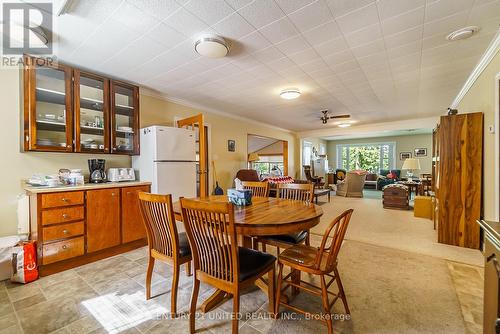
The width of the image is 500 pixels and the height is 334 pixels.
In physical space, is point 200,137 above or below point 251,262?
above

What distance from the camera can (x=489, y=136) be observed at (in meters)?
2.64

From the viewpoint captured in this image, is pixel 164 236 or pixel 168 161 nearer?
pixel 164 236

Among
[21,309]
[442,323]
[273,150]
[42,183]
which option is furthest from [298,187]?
[273,150]

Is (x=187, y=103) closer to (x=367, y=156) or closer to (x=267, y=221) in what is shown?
(x=267, y=221)

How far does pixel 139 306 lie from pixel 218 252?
986 millimetres

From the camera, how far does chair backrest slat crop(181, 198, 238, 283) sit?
4.31 feet

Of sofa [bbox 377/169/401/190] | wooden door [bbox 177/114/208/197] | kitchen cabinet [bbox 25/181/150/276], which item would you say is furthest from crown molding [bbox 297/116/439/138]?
kitchen cabinet [bbox 25/181/150/276]

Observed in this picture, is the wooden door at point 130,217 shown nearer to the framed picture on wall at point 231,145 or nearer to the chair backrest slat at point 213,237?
the chair backrest slat at point 213,237

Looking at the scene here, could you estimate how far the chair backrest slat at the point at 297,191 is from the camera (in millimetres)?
2561

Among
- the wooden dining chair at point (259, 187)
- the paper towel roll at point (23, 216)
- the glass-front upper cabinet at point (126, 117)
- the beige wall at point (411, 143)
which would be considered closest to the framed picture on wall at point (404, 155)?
the beige wall at point (411, 143)

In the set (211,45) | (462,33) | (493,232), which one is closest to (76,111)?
(211,45)

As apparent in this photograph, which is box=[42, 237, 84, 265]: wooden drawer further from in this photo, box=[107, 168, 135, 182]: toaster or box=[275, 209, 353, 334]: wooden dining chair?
box=[275, 209, 353, 334]: wooden dining chair

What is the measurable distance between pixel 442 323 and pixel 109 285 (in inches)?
110

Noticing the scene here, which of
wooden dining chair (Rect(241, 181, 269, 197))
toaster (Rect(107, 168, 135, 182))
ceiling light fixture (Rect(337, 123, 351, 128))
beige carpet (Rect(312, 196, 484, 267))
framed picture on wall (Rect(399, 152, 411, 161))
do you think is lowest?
beige carpet (Rect(312, 196, 484, 267))
